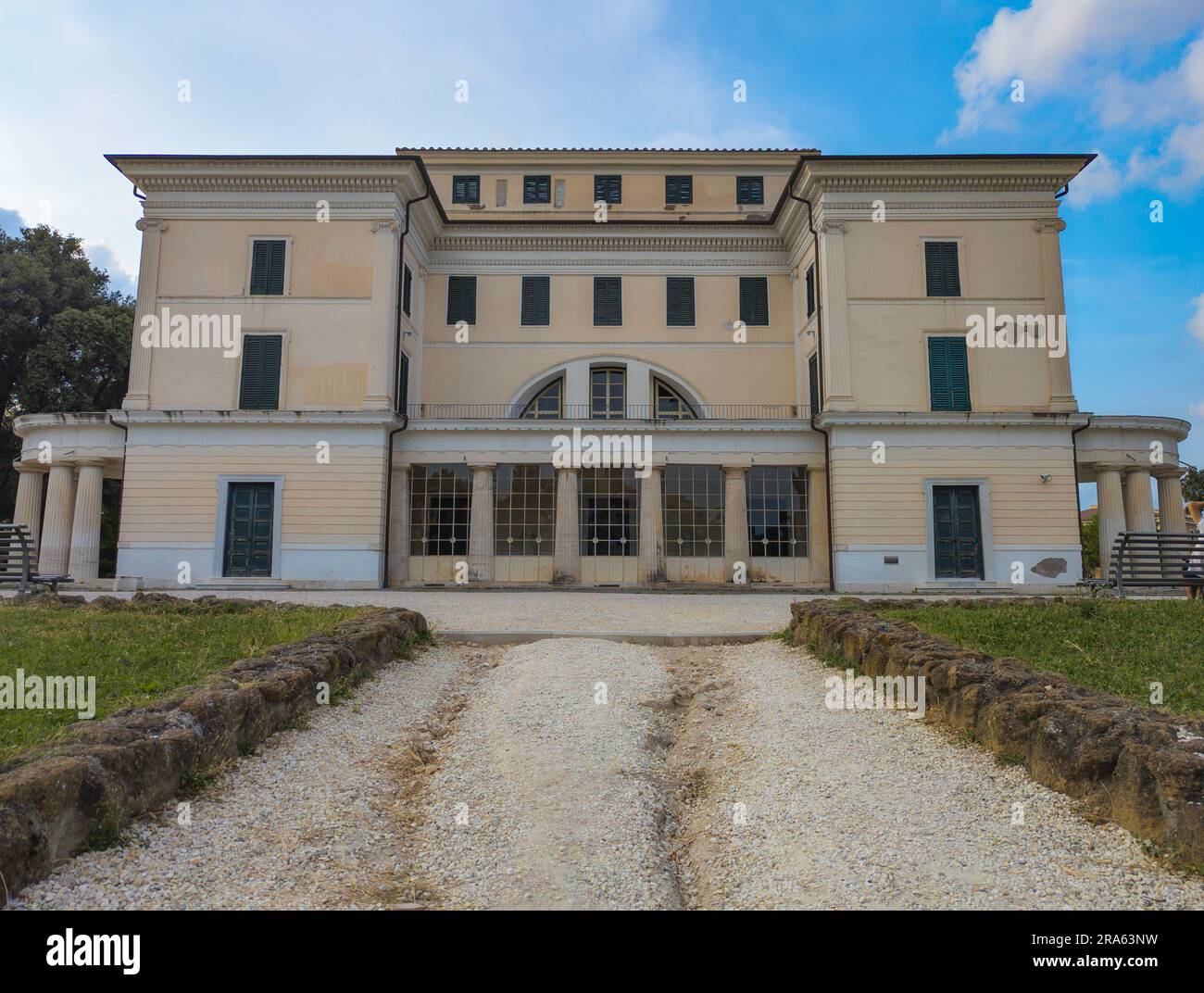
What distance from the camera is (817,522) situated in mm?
24016

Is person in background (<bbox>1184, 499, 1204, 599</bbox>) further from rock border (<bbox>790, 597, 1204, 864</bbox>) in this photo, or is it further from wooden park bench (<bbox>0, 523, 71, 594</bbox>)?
wooden park bench (<bbox>0, 523, 71, 594</bbox>)

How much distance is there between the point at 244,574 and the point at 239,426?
4151mm

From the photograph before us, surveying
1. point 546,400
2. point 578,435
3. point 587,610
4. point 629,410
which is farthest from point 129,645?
point 546,400

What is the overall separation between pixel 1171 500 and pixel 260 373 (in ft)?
87.6

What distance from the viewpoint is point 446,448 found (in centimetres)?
2423

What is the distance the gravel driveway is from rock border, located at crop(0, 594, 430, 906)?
166 mm

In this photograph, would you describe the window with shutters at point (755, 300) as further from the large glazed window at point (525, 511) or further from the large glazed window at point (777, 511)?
the large glazed window at point (525, 511)

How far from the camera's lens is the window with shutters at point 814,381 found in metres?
25.0

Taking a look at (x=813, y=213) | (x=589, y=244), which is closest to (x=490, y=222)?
(x=589, y=244)

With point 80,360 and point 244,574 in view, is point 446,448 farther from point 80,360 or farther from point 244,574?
point 80,360

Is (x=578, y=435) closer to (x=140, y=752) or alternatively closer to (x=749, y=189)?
(x=749, y=189)

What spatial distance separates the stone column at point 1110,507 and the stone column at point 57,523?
29.5 metres

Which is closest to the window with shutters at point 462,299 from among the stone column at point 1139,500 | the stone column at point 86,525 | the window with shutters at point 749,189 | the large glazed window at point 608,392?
the large glazed window at point 608,392

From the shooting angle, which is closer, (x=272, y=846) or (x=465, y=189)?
(x=272, y=846)
